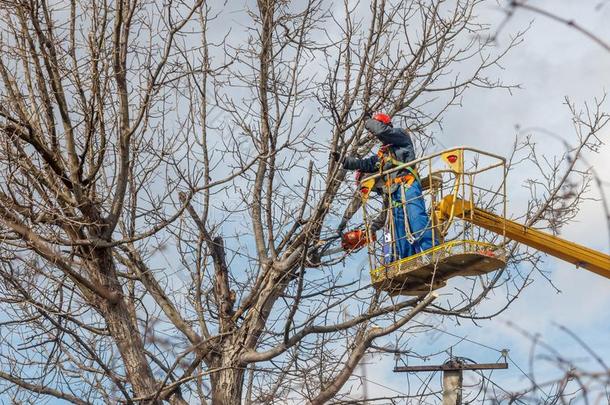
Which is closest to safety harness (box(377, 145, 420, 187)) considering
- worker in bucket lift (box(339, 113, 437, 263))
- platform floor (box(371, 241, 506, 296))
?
worker in bucket lift (box(339, 113, 437, 263))

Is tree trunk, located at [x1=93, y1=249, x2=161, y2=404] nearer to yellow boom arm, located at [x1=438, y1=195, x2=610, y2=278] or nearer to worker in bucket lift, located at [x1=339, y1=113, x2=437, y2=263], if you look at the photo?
worker in bucket lift, located at [x1=339, y1=113, x2=437, y2=263]

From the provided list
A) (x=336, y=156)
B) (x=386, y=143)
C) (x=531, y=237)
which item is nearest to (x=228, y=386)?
(x=336, y=156)

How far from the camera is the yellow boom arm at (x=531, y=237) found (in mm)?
8359

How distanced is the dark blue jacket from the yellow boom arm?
0.69 m

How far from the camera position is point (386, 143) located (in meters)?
8.84

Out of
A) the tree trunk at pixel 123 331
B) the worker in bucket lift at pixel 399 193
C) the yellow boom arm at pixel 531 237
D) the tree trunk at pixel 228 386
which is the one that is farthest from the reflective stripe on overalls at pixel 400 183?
the tree trunk at pixel 123 331

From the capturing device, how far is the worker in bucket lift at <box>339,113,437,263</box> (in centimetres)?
835

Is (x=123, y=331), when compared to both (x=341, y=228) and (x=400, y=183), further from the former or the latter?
(x=400, y=183)

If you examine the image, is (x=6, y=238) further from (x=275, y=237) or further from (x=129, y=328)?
(x=275, y=237)

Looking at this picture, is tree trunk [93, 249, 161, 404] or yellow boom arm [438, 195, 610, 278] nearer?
yellow boom arm [438, 195, 610, 278]

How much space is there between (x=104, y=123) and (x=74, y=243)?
3.97 ft

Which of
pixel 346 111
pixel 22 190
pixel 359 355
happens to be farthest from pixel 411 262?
pixel 22 190

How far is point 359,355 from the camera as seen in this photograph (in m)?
8.55

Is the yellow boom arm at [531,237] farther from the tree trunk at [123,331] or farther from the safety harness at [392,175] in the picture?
the tree trunk at [123,331]
